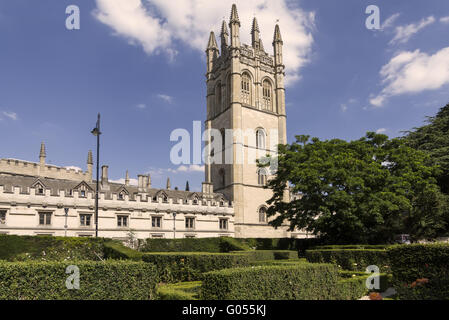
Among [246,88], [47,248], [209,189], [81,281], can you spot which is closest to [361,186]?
[81,281]

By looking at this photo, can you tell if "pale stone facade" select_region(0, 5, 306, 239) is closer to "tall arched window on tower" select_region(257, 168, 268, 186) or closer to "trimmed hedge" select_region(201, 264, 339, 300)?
"tall arched window on tower" select_region(257, 168, 268, 186)

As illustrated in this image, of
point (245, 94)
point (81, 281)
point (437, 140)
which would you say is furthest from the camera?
point (245, 94)

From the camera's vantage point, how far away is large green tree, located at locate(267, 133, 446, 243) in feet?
86.1

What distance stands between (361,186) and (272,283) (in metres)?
18.7

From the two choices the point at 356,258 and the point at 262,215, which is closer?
the point at 356,258

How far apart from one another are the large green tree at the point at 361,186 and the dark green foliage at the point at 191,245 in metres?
6.34

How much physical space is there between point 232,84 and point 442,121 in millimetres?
29333

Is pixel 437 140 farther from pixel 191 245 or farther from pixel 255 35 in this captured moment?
pixel 255 35

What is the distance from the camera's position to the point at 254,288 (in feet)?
32.9

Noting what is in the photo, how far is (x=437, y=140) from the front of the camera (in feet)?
126

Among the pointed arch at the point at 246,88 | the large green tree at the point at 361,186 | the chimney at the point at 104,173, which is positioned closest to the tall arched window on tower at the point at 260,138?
the pointed arch at the point at 246,88

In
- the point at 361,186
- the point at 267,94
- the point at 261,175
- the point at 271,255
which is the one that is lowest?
the point at 271,255

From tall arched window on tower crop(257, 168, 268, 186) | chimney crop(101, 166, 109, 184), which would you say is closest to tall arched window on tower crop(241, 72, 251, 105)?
tall arched window on tower crop(257, 168, 268, 186)
